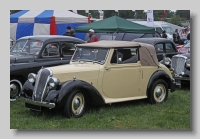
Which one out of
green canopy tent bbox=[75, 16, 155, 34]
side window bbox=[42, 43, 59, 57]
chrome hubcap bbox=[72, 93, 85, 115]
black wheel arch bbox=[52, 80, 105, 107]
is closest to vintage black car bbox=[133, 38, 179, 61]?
green canopy tent bbox=[75, 16, 155, 34]

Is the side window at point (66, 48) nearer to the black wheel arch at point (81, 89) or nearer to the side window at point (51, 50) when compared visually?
the side window at point (51, 50)

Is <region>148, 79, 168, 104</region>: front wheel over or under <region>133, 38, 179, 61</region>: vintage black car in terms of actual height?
under

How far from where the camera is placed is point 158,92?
7.62 metres

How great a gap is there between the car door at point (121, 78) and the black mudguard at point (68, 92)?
35 centimetres

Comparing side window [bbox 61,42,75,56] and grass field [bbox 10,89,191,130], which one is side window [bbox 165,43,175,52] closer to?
side window [bbox 61,42,75,56]

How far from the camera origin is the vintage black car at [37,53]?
7852 mm

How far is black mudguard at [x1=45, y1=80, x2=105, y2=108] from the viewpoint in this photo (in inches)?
237

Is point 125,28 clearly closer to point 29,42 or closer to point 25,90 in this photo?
point 29,42

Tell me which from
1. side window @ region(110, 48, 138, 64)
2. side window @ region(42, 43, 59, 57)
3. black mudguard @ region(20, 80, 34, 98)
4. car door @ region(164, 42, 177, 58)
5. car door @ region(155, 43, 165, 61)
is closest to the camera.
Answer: black mudguard @ region(20, 80, 34, 98)

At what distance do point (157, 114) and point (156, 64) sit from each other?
1.36m

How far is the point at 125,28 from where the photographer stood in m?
13.3

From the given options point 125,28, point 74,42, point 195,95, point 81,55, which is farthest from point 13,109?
point 125,28

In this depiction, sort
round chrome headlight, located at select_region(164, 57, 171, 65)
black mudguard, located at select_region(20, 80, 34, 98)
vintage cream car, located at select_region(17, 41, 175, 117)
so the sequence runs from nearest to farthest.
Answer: vintage cream car, located at select_region(17, 41, 175, 117) < black mudguard, located at select_region(20, 80, 34, 98) < round chrome headlight, located at select_region(164, 57, 171, 65)

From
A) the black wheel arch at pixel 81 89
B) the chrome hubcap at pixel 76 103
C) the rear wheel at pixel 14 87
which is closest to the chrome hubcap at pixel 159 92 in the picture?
the black wheel arch at pixel 81 89
